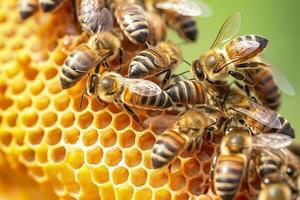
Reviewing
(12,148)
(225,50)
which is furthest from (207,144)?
(12,148)

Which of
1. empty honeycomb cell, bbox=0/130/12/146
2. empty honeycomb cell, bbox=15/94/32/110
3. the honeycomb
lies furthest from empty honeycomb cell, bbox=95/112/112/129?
empty honeycomb cell, bbox=0/130/12/146

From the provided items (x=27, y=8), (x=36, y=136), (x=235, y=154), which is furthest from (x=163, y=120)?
(x=27, y=8)

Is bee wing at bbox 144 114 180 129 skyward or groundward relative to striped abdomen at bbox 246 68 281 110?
groundward

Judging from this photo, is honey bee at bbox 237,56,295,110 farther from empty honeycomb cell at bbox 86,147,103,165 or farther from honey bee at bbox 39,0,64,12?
honey bee at bbox 39,0,64,12

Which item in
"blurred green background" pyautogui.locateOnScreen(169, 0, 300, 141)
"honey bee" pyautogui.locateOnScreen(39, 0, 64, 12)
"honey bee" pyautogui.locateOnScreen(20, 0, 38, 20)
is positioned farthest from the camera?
"blurred green background" pyautogui.locateOnScreen(169, 0, 300, 141)

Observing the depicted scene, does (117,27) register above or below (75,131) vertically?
above

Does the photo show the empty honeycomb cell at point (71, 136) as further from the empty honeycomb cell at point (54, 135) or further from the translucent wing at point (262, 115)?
the translucent wing at point (262, 115)

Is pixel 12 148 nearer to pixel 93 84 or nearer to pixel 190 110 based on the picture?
pixel 93 84

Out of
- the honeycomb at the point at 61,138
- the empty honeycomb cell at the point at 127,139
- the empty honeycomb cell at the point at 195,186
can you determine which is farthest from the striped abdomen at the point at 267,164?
the empty honeycomb cell at the point at 127,139
